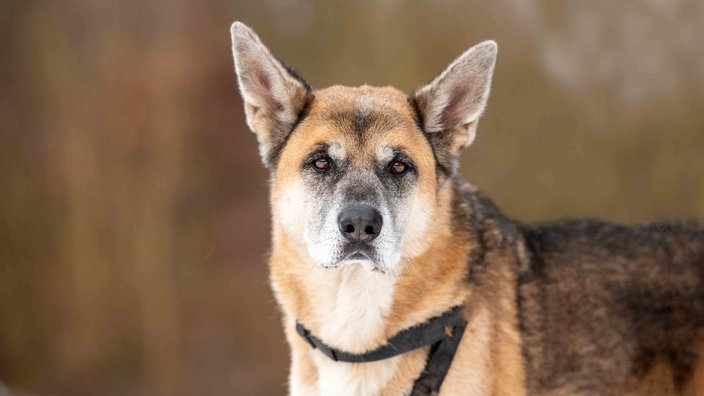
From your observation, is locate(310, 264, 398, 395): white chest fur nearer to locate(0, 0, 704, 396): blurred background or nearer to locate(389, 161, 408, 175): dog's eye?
locate(389, 161, 408, 175): dog's eye

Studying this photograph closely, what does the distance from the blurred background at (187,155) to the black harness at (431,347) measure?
632 centimetres

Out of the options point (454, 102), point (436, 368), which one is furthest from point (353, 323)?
point (454, 102)

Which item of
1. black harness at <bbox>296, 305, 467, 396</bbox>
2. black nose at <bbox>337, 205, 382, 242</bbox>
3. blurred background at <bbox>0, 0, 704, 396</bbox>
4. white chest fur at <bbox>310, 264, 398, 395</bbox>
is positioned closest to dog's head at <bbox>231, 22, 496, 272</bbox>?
black nose at <bbox>337, 205, 382, 242</bbox>

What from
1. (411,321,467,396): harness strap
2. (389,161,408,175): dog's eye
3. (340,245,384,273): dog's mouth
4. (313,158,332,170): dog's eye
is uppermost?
(389,161,408,175): dog's eye

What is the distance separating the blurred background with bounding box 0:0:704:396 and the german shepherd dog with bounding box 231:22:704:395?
575 centimetres

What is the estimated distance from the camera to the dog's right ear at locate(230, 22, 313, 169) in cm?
396

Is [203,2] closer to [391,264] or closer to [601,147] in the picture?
[601,147]

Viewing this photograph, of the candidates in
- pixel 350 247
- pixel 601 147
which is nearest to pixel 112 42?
pixel 601 147

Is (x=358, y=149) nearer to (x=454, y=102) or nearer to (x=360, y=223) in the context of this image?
(x=360, y=223)

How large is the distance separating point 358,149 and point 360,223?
462mm

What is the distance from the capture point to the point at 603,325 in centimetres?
415

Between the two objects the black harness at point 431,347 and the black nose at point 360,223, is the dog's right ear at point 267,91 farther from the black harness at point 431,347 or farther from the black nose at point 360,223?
the black harness at point 431,347

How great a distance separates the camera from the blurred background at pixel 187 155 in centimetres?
995

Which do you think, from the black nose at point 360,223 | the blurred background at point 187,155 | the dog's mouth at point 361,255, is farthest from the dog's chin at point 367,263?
the blurred background at point 187,155
